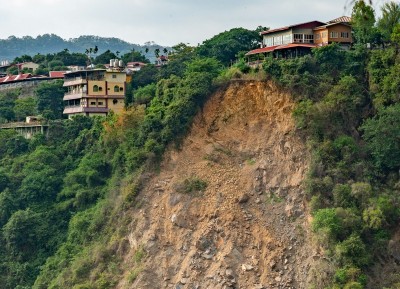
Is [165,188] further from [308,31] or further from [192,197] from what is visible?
[308,31]

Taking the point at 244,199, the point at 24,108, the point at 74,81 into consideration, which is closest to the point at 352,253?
the point at 244,199

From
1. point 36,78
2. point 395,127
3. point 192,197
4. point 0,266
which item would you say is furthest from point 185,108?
point 36,78

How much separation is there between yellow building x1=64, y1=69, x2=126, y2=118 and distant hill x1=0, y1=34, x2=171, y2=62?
12437 cm

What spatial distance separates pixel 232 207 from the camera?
34438 mm

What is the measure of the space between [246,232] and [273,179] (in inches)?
115

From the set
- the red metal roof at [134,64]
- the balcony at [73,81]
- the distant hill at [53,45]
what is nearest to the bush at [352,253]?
the balcony at [73,81]

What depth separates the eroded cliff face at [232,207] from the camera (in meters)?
32.3

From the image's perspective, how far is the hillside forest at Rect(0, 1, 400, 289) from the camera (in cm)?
3139

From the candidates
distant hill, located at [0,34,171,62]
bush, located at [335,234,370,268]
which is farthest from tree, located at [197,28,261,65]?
distant hill, located at [0,34,171,62]

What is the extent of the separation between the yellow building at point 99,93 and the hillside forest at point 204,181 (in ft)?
14.7

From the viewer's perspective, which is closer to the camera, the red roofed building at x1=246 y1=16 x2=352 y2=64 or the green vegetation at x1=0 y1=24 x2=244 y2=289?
the green vegetation at x1=0 y1=24 x2=244 y2=289

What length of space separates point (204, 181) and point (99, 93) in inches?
703

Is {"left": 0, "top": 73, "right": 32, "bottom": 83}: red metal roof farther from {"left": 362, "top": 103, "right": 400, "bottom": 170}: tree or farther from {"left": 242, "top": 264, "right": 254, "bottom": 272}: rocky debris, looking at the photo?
{"left": 362, "top": 103, "right": 400, "bottom": 170}: tree

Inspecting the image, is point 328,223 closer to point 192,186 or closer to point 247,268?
point 247,268
